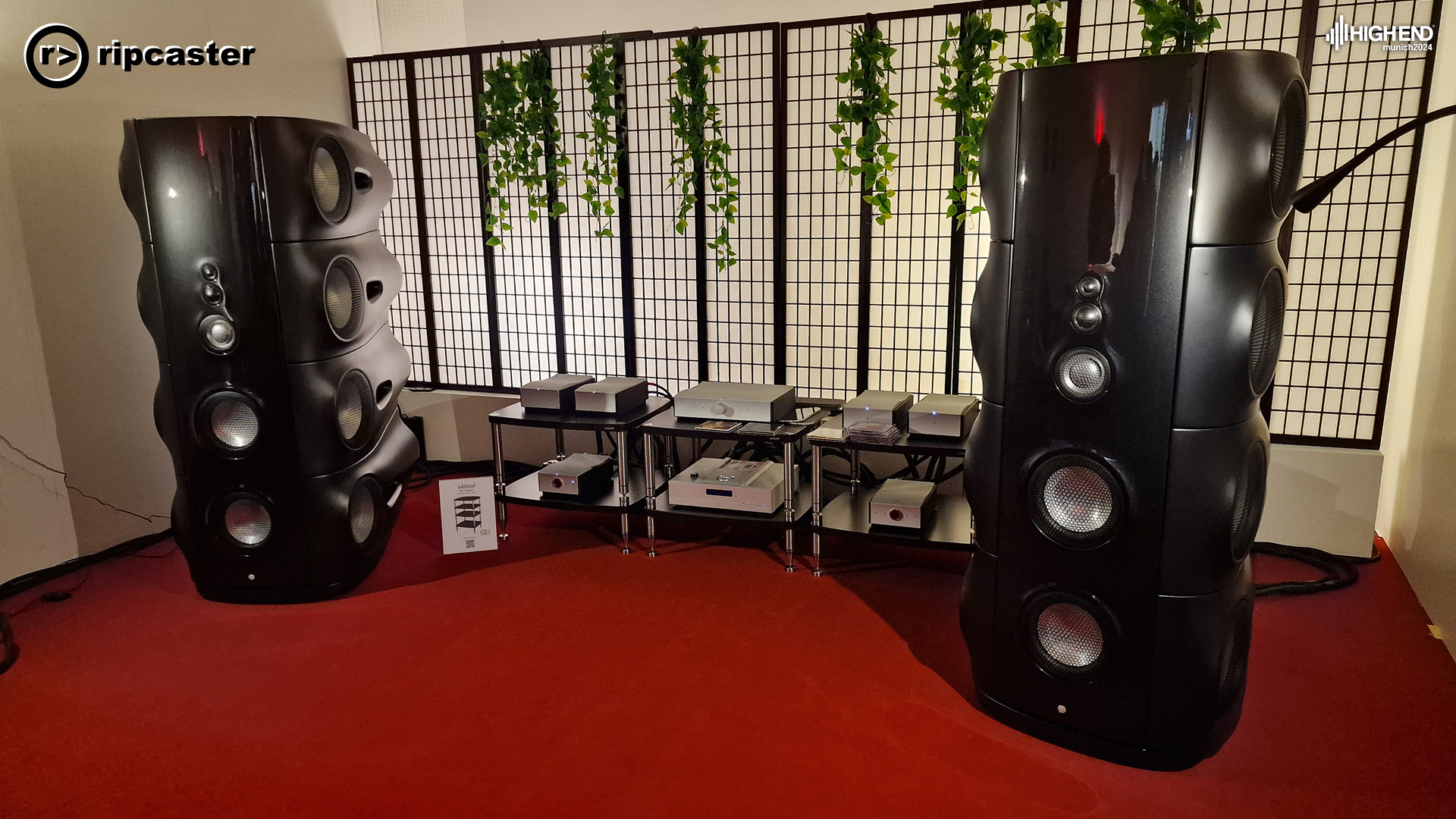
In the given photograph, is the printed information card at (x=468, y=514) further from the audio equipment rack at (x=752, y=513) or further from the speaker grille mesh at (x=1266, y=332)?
the speaker grille mesh at (x=1266, y=332)

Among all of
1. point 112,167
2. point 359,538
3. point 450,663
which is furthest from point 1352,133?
point 112,167

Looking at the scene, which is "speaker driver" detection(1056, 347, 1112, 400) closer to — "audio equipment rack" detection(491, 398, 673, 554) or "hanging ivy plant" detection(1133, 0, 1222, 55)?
"hanging ivy plant" detection(1133, 0, 1222, 55)

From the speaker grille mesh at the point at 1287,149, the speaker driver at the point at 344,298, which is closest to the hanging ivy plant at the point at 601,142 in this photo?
the speaker driver at the point at 344,298

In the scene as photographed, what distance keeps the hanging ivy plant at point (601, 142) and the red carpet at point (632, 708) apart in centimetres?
155

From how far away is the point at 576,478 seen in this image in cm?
331

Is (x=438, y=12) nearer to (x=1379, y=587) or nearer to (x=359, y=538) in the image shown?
(x=359, y=538)

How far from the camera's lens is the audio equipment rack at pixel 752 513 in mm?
3039

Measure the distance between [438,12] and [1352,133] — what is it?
4037mm

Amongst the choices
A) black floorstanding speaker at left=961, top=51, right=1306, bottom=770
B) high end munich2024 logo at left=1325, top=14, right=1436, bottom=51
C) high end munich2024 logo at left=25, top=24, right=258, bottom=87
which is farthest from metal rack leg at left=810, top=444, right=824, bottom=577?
high end munich2024 logo at left=25, top=24, right=258, bottom=87

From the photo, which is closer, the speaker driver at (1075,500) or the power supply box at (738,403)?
the speaker driver at (1075,500)

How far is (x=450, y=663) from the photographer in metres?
2.53

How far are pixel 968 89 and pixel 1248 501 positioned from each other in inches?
66.6

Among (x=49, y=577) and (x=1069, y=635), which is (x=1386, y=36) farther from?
(x=49, y=577)

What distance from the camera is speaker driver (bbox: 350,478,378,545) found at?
9.80ft
